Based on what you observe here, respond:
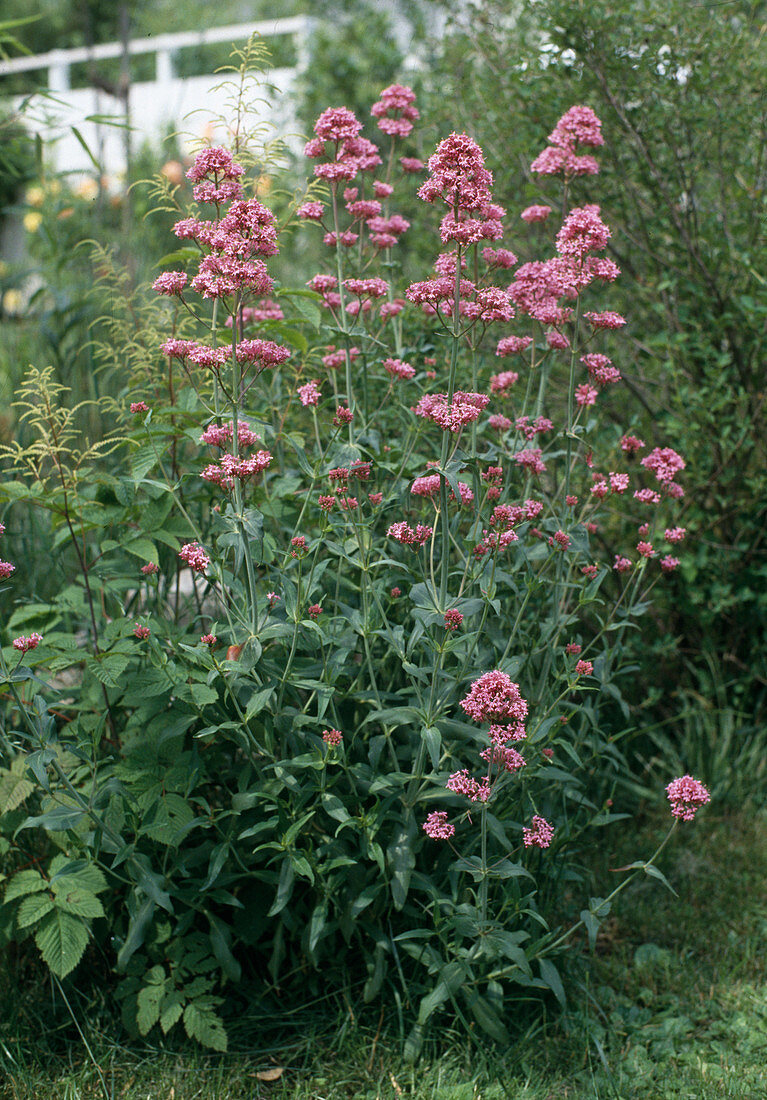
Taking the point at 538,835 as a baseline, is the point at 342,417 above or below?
above

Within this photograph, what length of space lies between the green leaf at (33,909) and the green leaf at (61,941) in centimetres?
3

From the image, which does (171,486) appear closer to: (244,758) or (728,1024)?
(244,758)

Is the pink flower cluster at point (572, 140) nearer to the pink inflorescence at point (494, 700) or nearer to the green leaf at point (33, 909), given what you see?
the pink inflorescence at point (494, 700)

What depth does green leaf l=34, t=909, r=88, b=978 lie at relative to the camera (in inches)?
84.5

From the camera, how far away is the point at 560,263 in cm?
227

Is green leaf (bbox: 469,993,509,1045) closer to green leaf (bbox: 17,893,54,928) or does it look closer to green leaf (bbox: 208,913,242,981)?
green leaf (bbox: 208,913,242,981)

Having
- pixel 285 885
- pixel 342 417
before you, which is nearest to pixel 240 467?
pixel 342 417

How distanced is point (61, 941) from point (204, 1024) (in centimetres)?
40

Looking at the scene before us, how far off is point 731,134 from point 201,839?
11.2 ft

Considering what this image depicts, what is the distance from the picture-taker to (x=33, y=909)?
222 centimetres

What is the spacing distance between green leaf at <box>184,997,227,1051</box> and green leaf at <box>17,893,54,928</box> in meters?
0.42

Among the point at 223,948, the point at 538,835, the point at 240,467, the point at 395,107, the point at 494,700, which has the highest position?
the point at 395,107

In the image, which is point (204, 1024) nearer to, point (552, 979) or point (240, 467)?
point (552, 979)

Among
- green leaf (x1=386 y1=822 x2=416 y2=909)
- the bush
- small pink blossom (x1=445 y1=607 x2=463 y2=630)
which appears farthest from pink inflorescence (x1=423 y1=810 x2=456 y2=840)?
the bush
